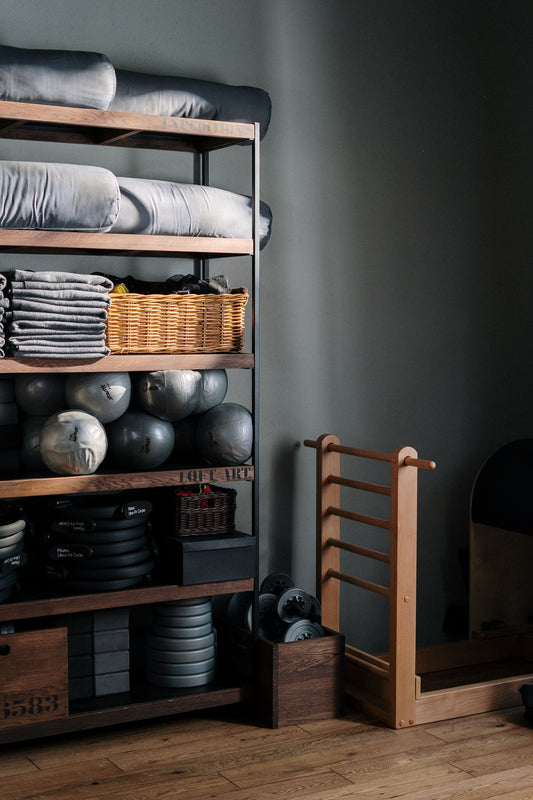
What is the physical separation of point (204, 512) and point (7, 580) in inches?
25.4

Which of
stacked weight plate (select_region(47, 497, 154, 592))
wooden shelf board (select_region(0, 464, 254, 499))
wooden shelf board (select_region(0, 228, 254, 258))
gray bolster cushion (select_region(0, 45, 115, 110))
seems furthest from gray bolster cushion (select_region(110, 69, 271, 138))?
stacked weight plate (select_region(47, 497, 154, 592))

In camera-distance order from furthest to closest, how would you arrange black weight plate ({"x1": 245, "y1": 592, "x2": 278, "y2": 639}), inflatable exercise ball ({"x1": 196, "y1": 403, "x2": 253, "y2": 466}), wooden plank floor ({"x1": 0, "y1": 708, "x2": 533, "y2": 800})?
black weight plate ({"x1": 245, "y1": 592, "x2": 278, "y2": 639}) → inflatable exercise ball ({"x1": 196, "y1": 403, "x2": 253, "y2": 466}) → wooden plank floor ({"x1": 0, "y1": 708, "x2": 533, "y2": 800})

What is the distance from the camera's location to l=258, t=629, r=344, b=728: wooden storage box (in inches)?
118

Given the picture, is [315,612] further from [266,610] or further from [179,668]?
[179,668]

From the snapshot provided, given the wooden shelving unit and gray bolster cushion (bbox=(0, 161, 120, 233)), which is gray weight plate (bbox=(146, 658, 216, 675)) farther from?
gray bolster cushion (bbox=(0, 161, 120, 233))

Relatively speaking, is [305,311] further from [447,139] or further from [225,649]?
[225,649]

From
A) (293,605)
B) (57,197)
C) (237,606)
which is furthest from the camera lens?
(237,606)

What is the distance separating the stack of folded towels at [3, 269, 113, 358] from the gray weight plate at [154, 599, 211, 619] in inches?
32.8

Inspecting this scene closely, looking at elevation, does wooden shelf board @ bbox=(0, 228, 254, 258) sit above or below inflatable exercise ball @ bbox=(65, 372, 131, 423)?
above

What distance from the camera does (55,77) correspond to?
2.74 m

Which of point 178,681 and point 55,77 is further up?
point 55,77

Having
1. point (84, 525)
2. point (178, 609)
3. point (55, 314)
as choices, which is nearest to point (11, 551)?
point (84, 525)

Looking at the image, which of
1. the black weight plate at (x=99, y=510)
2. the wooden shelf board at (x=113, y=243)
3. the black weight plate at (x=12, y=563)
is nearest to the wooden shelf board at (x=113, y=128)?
the wooden shelf board at (x=113, y=243)

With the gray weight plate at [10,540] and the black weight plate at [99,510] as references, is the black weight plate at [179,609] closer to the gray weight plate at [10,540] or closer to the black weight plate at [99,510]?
the black weight plate at [99,510]
